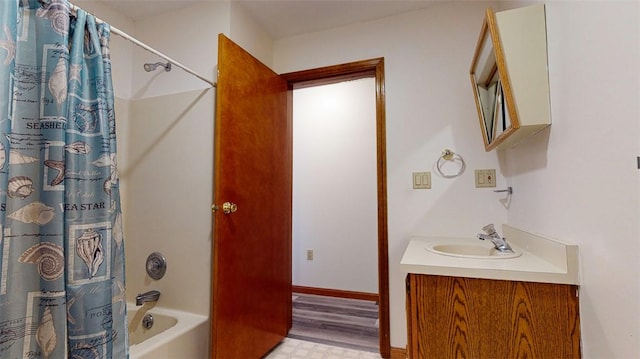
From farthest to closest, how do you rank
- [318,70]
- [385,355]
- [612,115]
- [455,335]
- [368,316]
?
[368,316] < [318,70] < [385,355] < [455,335] < [612,115]

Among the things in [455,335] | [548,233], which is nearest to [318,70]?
[548,233]

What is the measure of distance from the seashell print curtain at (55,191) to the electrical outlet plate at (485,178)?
1.91 m

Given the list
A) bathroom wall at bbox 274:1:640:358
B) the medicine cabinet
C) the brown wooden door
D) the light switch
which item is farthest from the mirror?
the brown wooden door

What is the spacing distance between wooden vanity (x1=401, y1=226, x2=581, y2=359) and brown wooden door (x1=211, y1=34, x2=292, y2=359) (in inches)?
38.1

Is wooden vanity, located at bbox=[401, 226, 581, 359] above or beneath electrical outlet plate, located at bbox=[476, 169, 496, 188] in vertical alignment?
beneath

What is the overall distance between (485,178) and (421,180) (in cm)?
37

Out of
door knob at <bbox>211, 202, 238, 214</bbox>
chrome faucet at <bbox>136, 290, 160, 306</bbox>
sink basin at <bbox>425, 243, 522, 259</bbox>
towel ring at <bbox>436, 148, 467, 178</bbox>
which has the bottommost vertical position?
chrome faucet at <bbox>136, 290, 160, 306</bbox>

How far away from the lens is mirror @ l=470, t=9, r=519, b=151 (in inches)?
47.6

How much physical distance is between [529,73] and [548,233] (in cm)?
64

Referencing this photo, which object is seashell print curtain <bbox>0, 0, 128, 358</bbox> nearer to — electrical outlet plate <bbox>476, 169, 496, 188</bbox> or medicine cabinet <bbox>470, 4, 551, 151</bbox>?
medicine cabinet <bbox>470, 4, 551, 151</bbox>

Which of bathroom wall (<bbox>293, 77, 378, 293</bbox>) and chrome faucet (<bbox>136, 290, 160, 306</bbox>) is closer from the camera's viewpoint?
chrome faucet (<bbox>136, 290, 160, 306</bbox>)

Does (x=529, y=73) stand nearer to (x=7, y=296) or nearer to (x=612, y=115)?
(x=612, y=115)

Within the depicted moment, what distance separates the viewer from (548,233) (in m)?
1.19

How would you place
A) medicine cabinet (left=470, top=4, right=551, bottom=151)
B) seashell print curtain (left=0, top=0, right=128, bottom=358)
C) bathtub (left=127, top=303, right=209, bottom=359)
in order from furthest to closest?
bathtub (left=127, top=303, right=209, bottom=359)
medicine cabinet (left=470, top=4, right=551, bottom=151)
seashell print curtain (left=0, top=0, right=128, bottom=358)
